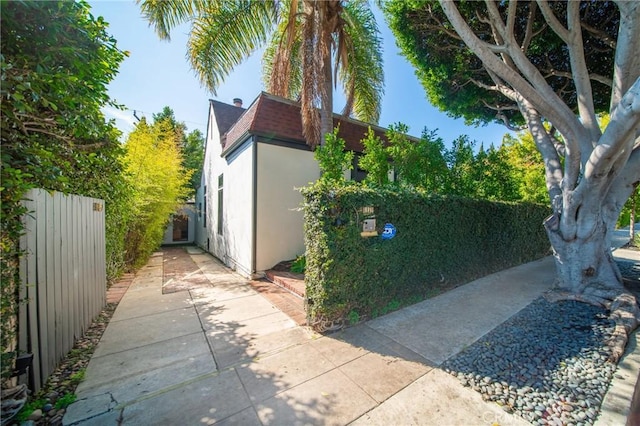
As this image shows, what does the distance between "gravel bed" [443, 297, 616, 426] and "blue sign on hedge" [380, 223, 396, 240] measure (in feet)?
6.17

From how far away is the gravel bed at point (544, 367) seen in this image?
2.19 metres

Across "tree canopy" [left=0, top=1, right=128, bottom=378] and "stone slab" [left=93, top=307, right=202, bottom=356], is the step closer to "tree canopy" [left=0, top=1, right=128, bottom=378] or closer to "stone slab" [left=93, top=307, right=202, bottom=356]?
"stone slab" [left=93, top=307, right=202, bottom=356]

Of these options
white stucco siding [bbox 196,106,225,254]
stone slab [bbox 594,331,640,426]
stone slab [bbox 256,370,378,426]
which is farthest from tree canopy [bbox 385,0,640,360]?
white stucco siding [bbox 196,106,225,254]

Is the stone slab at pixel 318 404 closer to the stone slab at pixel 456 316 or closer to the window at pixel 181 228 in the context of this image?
the stone slab at pixel 456 316

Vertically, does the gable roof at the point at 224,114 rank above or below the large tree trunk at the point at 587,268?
above

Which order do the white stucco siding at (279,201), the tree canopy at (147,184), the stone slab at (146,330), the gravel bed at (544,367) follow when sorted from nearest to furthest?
the gravel bed at (544,367) → the stone slab at (146,330) → the white stucco siding at (279,201) → the tree canopy at (147,184)

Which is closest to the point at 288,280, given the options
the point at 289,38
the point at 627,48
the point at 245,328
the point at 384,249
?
the point at 245,328

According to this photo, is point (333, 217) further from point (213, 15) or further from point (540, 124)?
point (213, 15)

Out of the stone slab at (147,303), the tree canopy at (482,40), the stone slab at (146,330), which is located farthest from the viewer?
the tree canopy at (482,40)

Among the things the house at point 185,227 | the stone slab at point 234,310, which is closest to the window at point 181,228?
the house at point 185,227

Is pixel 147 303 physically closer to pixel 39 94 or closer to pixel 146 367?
pixel 146 367

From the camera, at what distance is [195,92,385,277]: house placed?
617cm

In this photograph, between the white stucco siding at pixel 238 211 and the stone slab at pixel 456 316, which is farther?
the white stucco siding at pixel 238 211

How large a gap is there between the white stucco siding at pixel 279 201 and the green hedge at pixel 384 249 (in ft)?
8.81
